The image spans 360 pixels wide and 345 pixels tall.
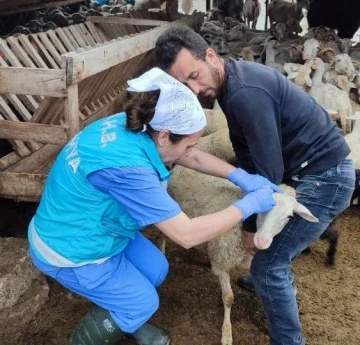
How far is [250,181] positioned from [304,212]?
31 cm

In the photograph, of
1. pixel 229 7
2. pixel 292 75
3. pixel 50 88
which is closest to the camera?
pixel 50 88

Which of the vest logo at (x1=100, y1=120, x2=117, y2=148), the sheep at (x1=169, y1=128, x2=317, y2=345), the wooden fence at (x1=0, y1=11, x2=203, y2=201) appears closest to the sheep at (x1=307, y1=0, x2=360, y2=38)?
the wooden fence at (x1=0, y1=11, x2=203, y2=201)

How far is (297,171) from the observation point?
104 inches

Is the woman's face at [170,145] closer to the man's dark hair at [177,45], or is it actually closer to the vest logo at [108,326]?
the man's dark hair at [177,45]

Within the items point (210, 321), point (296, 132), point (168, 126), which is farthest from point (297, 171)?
point (210, 321)

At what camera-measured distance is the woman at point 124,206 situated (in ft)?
7.00

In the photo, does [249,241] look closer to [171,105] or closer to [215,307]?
[215,307]

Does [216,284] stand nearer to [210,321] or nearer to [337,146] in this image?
[210,321]

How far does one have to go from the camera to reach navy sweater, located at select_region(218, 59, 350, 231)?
7.62 ft

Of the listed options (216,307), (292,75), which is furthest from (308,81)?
(216,307)

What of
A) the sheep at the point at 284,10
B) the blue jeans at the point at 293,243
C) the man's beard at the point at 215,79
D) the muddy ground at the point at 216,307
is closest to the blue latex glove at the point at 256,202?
the blue jeans at the point at 293,243

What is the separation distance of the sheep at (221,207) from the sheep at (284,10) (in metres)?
10.5

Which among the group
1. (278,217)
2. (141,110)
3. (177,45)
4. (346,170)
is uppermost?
(177,45)

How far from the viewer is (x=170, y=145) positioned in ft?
7.34
